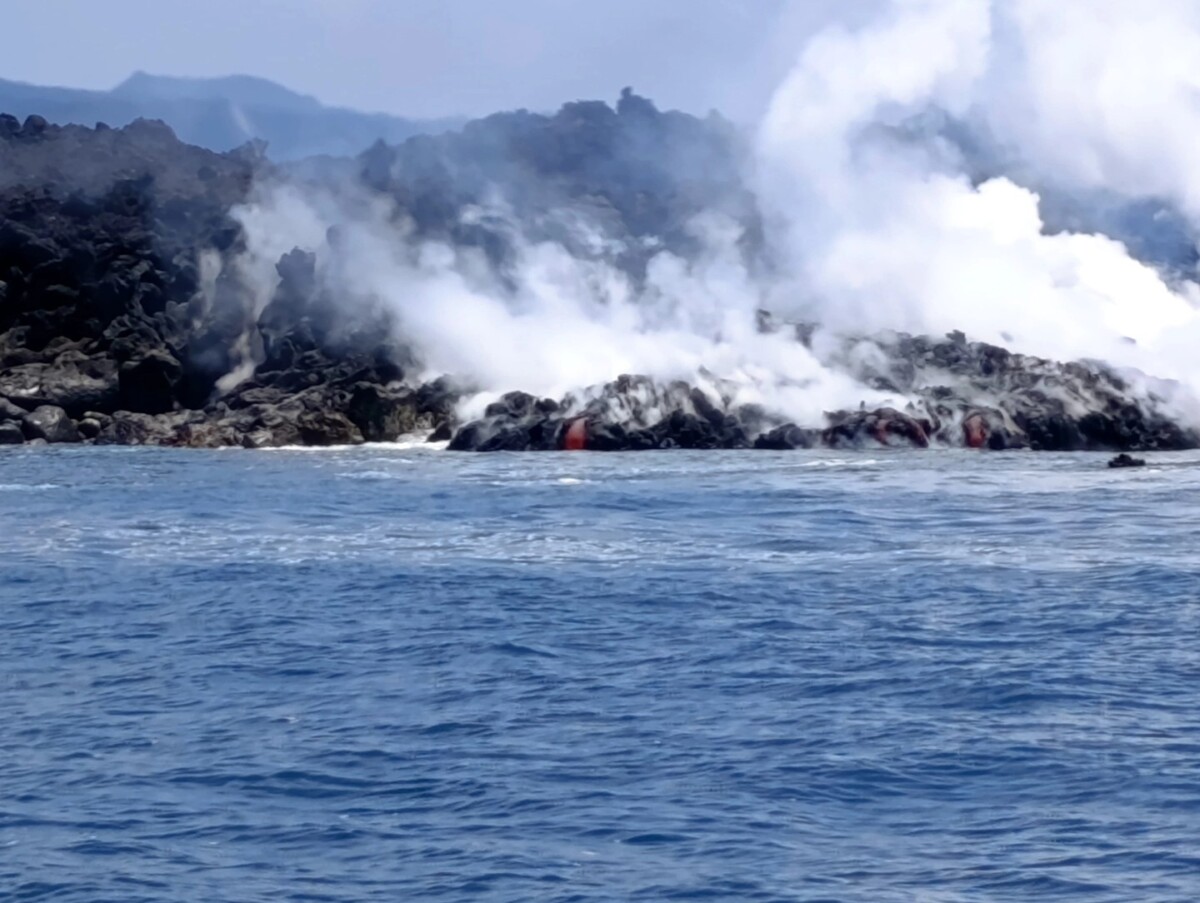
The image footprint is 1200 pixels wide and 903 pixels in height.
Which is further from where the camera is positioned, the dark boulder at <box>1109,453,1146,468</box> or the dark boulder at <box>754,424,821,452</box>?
the dark boulder at <box>754,424,821,452</box>

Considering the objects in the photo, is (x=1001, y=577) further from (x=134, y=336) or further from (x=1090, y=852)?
(x=134, y=336)

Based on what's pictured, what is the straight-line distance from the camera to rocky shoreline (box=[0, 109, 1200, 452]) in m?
66.5

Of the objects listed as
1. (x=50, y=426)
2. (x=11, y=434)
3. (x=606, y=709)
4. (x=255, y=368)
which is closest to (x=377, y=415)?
(x=255, y=368)

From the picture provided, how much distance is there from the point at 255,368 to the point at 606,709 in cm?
6376

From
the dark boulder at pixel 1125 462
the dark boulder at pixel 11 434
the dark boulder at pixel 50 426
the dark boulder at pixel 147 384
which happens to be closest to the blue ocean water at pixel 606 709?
the dark boulder at pixel 1125 462

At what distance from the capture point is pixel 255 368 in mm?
82125

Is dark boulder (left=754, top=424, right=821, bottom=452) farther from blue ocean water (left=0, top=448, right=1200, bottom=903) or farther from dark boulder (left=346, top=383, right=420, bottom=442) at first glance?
blue ocean water (left=0, top=448, right=1200, bottom=903)

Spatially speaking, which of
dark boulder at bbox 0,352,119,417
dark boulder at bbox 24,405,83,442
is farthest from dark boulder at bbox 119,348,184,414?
dark boulder at bbox 24,405,83,442

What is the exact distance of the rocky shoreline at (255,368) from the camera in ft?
218

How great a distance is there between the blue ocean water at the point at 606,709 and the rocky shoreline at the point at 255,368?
27048mm

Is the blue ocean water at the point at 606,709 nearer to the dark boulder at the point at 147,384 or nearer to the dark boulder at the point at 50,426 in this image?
the dark boulder at the point at 50,426

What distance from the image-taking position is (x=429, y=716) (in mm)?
20438

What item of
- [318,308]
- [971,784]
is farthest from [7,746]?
[318,308]

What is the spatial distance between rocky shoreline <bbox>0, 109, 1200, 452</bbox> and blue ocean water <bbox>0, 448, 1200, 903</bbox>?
27.0 m
